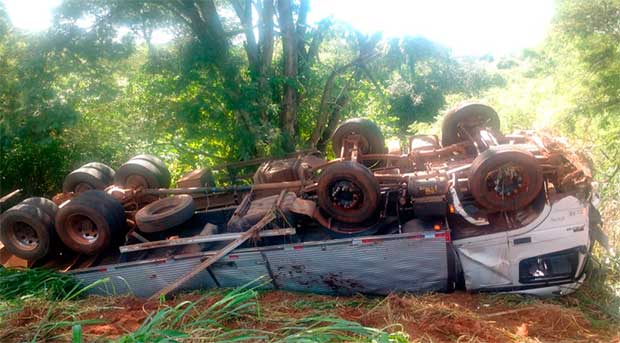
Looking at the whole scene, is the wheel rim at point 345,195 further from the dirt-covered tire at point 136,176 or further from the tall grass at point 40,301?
the dirt-covered tire at point 136,176

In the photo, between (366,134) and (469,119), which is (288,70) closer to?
(366,134)

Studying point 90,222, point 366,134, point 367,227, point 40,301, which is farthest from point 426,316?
point 90,222

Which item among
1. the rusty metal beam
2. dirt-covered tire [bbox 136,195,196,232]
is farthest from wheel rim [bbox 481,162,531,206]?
dirt-covered tire [bbox 136,195,196,232]

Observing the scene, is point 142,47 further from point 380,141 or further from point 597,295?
point 597,295

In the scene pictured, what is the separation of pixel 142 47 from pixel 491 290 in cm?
813

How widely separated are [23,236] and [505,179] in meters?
5.49

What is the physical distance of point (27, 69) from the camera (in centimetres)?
785

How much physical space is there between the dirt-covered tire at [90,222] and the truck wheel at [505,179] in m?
3.95

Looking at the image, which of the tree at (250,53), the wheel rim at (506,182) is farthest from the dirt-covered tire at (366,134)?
the tree at (250,53)

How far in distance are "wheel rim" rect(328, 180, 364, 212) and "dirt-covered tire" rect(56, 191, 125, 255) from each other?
258cm

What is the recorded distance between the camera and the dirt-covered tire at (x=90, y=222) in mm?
5199

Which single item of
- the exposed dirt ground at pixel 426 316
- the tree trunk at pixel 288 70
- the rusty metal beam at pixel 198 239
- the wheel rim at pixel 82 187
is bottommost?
the exposed dirt ground at pixel 426 316

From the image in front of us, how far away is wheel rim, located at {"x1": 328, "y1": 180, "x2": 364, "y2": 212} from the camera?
4641 mm

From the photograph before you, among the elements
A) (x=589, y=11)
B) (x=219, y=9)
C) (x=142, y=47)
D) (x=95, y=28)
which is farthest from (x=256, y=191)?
(x=589, y=11)
